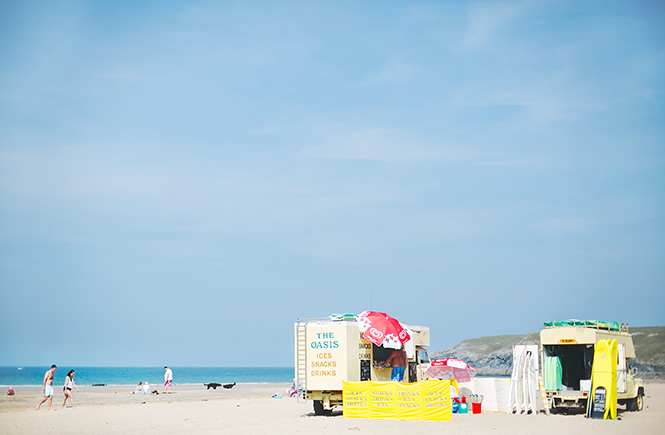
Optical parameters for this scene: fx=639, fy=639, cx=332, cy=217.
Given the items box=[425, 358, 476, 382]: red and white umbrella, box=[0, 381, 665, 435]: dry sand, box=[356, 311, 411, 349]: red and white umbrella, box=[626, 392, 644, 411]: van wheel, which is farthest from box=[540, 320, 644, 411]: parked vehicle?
box=[356, 311, 411, 349]: red and white umbrella

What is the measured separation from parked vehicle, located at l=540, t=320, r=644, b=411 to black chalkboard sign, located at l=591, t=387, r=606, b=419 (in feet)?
1.84

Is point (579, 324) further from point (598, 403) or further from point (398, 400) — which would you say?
point (398, 400)

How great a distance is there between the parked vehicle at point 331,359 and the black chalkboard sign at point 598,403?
677 cm

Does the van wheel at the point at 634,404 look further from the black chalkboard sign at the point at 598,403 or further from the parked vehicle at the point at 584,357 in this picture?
A: the black chalkboard sign at the point at 598,403

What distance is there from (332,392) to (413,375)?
3.93 m

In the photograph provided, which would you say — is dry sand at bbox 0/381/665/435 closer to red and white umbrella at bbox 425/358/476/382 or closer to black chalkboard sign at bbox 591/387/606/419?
black chalkboard sign at bbox 591/387/606/419

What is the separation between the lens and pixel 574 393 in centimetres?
2214

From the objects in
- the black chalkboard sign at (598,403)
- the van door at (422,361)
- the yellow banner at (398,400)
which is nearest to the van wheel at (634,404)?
the black chalkboard sign at (598,403)

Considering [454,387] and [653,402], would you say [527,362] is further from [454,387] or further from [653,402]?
[653,402]

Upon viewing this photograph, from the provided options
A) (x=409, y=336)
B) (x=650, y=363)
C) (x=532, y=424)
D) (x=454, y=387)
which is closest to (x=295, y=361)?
(x=409, y=336)

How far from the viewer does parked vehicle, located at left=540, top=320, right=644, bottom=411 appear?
21828 millimetres

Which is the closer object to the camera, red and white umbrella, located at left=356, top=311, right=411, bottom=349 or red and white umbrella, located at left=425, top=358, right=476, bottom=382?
red and white umbrella, located at left=356, top=311, right=411, bottom=349

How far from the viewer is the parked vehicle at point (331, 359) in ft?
69.7

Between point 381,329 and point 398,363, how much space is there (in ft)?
6.95
